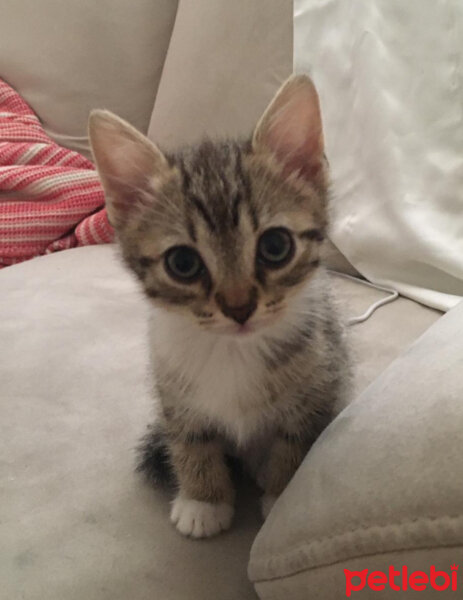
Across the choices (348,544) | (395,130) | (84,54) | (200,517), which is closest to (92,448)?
(200,517)

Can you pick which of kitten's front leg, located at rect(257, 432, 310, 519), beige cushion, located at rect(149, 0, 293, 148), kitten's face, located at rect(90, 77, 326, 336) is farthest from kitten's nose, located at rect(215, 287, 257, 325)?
beige cushion, located at rect(149, 0, 293, 148)

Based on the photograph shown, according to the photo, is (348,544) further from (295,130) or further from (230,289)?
(295,130)

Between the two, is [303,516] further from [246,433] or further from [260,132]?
[260,132]

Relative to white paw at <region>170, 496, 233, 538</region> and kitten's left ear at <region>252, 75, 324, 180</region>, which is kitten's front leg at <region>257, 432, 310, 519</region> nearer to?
white paw at <region>170, 496, 233, 538</region>

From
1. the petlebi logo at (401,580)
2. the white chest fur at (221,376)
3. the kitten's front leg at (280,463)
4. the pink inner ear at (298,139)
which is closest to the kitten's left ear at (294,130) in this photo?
the pink inner ear at (298,139)

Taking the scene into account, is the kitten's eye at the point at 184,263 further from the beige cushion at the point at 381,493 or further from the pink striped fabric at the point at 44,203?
the pink striped fabric at the point at 44,203
